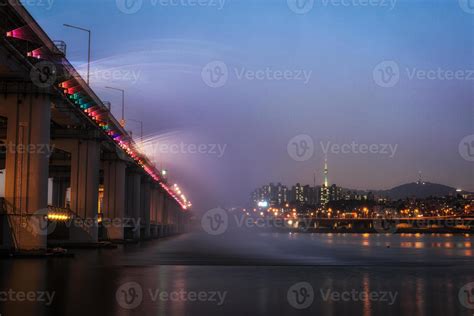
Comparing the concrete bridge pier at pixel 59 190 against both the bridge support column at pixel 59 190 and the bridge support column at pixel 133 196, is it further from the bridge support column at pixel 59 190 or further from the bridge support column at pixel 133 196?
the bridge support column at pixel 133 196

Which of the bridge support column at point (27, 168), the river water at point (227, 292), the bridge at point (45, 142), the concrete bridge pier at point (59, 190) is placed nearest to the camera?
the river water at point (227, 292)

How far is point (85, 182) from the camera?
66.4 metres

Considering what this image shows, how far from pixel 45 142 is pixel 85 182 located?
2174cm

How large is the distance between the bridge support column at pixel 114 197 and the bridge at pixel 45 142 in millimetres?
136

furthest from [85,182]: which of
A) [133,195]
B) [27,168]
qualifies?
[133,195]

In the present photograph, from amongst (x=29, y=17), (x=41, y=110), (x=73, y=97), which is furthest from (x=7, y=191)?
(x=73, y=97)

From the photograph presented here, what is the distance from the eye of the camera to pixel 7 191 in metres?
43.8

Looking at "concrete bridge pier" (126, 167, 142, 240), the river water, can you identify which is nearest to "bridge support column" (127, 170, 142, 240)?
"concrete bridge pier" (126, 167, 142, 240)

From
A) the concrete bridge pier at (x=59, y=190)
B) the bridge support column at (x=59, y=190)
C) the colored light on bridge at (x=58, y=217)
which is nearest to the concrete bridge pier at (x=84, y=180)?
the colored light on bridge at (x=58, y=217)

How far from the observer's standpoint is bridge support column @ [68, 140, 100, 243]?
65875 mm

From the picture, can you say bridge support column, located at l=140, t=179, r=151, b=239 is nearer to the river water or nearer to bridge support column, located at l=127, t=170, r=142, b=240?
bridge support column, located at l=127, t=170, r=142, b=240

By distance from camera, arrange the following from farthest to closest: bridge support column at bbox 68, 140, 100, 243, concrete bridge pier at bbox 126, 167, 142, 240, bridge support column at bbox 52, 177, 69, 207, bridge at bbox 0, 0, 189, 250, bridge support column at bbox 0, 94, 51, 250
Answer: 1. bridge support column at bbox 52, 177, 69, 207
2. concrete bridge pier at bbox 126, 167, 142, 240
3. bridge support column at bbox 68, 140, 100, 243
4. bridge support column at bbox 0, 94, 51, 250
5. bridge at bbox 0, 0, 189, 250

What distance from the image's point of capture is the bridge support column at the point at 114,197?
83125 mm

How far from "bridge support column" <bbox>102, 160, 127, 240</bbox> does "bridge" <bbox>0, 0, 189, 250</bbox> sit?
136mm
